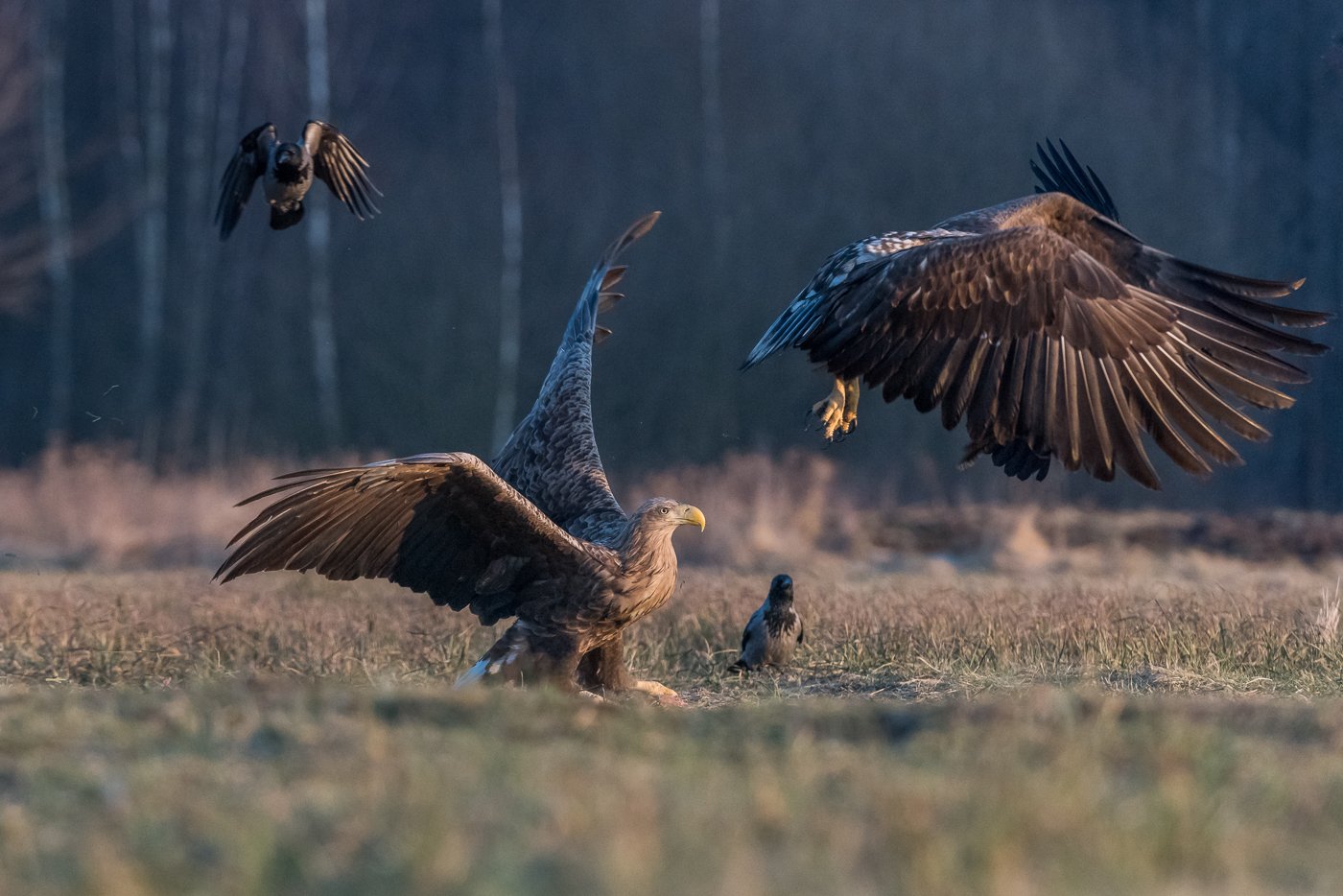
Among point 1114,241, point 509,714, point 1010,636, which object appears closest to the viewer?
point 509,714

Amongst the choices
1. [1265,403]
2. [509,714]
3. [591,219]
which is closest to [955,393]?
[1265,403]

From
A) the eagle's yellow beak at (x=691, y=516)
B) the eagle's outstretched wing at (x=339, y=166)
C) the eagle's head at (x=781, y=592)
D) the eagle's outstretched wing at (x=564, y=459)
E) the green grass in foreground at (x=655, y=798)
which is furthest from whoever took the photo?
the eagle's outstretched wing at (x=339, y=166)

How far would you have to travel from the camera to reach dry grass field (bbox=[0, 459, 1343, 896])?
9.00 ft

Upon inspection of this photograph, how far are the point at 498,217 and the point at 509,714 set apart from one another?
13701mm

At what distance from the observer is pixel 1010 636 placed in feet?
27.7

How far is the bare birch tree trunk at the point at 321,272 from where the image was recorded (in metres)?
16.8

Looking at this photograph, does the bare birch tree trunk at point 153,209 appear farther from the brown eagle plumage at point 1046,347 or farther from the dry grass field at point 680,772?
the brown eagle plumage at point 1046,347

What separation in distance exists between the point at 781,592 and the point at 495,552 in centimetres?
229

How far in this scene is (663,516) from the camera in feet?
23.0

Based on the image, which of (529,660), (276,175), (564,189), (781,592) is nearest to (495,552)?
(529,660)

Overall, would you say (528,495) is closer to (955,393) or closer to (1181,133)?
(955,393)

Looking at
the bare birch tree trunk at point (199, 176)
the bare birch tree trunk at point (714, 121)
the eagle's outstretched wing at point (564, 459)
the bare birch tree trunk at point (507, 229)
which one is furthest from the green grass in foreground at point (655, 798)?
the bare birch tree trunk at point (714, 121)

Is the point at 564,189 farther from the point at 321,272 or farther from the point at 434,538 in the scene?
the point at 434,538

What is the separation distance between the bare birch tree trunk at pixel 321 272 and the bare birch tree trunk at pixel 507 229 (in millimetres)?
1719
